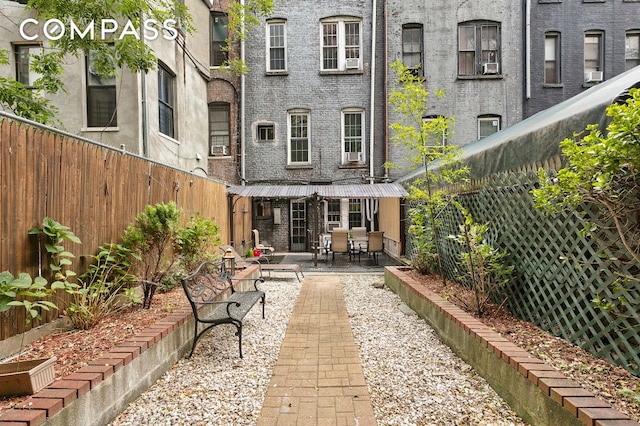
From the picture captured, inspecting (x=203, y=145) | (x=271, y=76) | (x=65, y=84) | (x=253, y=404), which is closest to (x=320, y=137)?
(x=271, y=76)

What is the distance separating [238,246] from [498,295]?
29.1ft

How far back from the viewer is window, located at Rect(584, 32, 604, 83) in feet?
43.3

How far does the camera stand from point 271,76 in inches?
528

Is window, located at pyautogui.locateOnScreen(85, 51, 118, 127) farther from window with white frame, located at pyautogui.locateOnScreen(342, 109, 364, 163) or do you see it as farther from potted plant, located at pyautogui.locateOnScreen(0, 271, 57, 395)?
window with white frame, located at pyautogui.locateOnScreen(342, 109, 364, 163)

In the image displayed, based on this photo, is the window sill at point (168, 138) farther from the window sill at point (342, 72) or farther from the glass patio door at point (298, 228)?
the window sill at point (342, 72)

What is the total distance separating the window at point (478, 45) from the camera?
13.1m

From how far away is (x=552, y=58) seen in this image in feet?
43.9

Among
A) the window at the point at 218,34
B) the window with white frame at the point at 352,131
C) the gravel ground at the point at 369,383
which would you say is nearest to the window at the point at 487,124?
the window with white frame at the point at 352,131

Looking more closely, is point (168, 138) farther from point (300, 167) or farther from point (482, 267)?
point (482, 267)

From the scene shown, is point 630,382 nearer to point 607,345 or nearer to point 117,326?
point 607,345

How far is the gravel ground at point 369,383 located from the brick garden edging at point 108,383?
4.6 inches

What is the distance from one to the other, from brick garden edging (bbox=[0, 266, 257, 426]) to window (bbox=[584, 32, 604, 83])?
54.2 ft

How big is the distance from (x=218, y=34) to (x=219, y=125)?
3438 mm

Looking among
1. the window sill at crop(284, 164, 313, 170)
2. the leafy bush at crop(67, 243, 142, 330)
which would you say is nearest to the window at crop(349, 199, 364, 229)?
the window sill at crop(284, 164, 313, 170)
